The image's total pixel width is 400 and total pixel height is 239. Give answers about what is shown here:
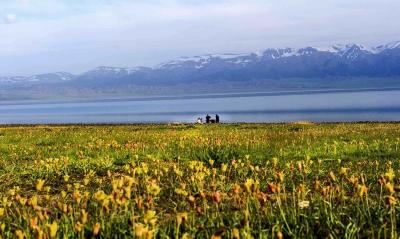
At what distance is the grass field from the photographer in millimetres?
6387

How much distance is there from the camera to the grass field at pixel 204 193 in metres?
6.39

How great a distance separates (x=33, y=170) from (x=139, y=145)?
5.89 metres

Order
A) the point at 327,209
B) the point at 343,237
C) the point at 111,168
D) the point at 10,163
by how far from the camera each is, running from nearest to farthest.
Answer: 1. the point at 343,237
2. the point at 327,209
3. the point at 111,168
4. the point at 10,163

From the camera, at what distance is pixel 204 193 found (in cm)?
753

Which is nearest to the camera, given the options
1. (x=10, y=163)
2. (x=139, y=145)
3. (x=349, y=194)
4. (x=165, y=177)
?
(x=349, y=194)

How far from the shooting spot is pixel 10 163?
15.6 meters

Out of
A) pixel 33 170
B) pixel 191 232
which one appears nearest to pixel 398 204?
pixel 191 232

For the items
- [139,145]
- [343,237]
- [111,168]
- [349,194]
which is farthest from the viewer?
[139,145]

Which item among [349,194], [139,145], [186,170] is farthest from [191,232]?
[139,145]

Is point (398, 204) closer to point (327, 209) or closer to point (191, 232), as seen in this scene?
point (327, 209)

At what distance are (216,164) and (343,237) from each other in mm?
8211

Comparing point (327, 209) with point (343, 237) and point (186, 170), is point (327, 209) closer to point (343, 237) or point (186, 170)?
point (343, 237)

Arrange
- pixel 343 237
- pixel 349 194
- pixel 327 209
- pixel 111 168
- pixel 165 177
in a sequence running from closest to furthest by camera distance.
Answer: pixel 343 237, pixel 327 209, pixel 349 194, pixel 165 177, pixel 111 168

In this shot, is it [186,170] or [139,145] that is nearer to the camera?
[186,170]
